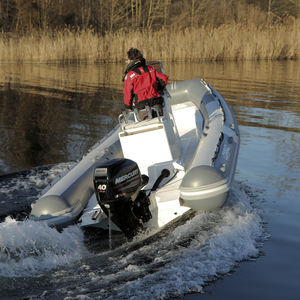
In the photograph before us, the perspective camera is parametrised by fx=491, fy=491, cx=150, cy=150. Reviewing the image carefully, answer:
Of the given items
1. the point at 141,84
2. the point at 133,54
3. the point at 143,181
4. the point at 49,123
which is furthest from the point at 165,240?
the point at 49,123

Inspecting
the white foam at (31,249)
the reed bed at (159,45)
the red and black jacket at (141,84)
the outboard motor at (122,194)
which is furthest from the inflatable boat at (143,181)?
the reed bed at (159,45)

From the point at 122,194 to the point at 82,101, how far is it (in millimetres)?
7583

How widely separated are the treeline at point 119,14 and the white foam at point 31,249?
1817 cm

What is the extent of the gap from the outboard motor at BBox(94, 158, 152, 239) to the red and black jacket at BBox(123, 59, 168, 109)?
1325 millimetres

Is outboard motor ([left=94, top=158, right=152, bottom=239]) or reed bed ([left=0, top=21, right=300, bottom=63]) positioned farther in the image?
reed bed ([left=0, top=21, right=300, bottom=63])

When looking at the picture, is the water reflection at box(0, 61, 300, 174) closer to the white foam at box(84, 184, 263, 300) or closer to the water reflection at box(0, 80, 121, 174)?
the water reflection at box(0, 80, 121, 174)

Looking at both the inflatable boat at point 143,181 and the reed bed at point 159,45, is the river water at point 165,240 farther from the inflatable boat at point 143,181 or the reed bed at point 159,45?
the reed bed at point 159,45

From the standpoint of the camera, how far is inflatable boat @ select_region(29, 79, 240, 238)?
3.90 metres

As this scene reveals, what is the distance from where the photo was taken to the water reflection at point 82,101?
7.47 m

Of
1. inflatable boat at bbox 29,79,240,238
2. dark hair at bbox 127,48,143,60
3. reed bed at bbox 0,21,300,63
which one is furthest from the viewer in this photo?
reed bed at bbox 0,21,300,63

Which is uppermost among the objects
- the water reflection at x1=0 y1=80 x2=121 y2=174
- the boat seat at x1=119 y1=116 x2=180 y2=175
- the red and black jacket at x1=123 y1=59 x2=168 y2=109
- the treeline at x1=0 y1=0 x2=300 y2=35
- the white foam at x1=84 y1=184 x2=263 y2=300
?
the treeline at x1=0 y1=0 x2=300 y2=35

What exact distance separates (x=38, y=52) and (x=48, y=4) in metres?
7.39

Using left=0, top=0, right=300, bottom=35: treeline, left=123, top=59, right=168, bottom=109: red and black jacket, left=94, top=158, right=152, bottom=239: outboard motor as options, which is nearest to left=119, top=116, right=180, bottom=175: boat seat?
left=94, top=158, right=152, bottom=239: outboard motor

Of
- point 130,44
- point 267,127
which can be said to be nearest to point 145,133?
point 267,127
